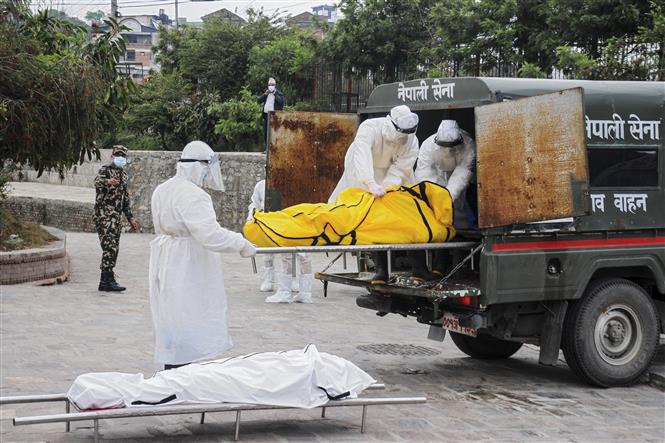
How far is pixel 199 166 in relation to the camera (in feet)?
26.2

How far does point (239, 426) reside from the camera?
741 centimetres

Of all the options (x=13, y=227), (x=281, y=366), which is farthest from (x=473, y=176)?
(x=13, y=227)

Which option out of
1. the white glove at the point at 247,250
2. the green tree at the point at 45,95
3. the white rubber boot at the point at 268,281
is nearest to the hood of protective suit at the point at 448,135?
the white glove at the point at 247,250

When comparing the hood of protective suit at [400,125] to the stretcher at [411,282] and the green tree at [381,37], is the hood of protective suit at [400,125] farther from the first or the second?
the green tree at [381,37]

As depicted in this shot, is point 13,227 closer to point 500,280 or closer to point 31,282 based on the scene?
point 31,282

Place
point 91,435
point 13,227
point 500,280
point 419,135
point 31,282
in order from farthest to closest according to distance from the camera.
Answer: point 13,227 < point 31,282 < point 419,135 < point 500,280 < point 91,435

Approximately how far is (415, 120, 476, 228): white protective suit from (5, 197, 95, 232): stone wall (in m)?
14.5

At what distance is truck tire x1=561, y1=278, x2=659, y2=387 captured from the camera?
30.7 ft

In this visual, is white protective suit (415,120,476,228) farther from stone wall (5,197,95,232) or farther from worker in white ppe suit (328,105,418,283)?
stone wall (5,197,95,232)

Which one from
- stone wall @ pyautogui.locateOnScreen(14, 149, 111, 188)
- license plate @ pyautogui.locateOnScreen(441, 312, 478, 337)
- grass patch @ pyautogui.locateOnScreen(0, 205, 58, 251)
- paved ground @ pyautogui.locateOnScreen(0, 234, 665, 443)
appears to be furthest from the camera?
stone wall @ pyautogui.locateOnScreen(14, 149, 111, 188)

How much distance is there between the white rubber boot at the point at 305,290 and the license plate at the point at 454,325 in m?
4.89

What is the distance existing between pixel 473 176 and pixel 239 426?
3696 millimetres

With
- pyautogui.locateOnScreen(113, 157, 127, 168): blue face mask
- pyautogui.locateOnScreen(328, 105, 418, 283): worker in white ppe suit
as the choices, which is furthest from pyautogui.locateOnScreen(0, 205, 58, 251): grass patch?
pyautogui.locateOnScreen(328, 105, 418, 283): worker in white ppe suit

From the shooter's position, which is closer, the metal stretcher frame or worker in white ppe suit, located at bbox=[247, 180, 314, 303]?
the metal stretcher frame
